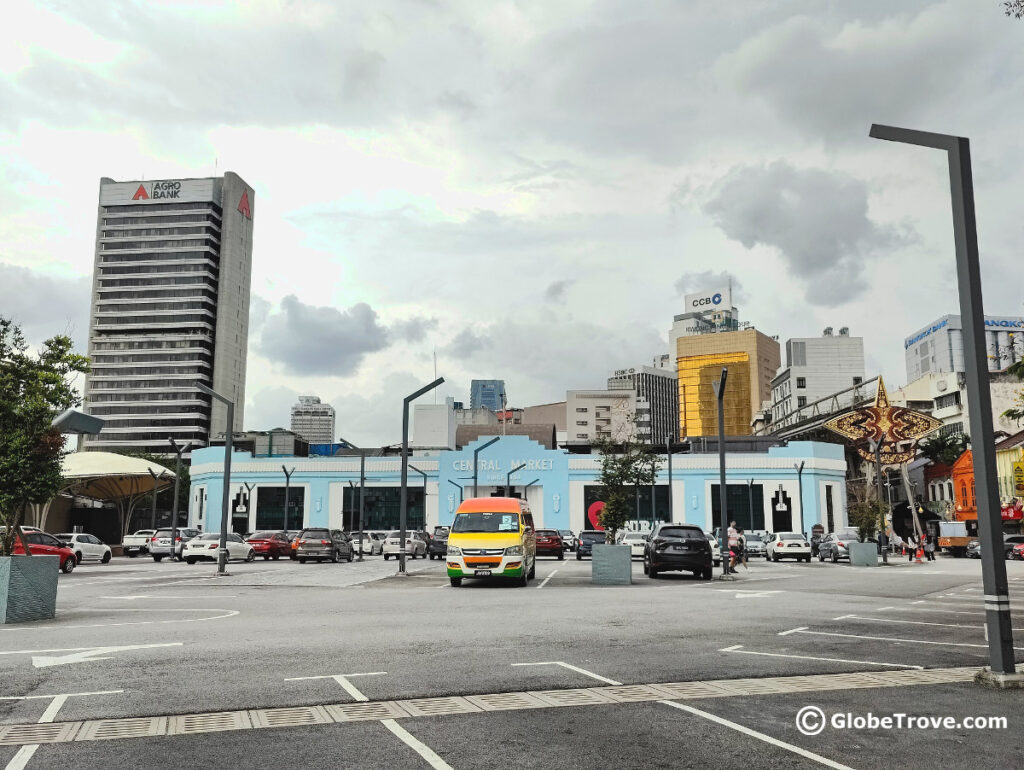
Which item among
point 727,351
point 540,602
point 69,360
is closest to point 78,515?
point 69,360

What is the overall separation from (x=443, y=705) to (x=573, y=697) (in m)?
1.14

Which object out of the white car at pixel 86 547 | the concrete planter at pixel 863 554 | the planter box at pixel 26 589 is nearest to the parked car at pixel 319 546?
the white car at pixel 86 547

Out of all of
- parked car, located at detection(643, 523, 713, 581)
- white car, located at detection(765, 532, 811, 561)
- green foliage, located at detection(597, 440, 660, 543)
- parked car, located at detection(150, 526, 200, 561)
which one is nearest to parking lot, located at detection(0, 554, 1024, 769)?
parked car, located at detection(643, 523, 713, 581)

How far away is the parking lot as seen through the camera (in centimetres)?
577

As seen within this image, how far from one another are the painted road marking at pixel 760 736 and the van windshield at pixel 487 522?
15842 millimetres

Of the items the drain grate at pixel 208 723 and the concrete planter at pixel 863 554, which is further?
the concrete planter at pixel 863 554

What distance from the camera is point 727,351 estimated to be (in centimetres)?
18175

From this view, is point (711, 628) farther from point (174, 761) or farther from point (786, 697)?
point (174, 761)

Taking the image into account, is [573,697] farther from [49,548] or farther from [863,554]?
[863,554]

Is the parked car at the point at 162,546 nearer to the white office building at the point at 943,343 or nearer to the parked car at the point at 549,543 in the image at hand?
the parked car at the point at 549,543

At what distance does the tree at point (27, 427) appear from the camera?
53.3ft

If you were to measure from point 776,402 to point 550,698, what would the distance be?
468 feet

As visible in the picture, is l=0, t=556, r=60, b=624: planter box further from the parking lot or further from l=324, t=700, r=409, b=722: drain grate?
l=324, t=700, r=409, b=722: drain grate

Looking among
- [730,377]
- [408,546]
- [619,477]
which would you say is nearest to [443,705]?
[408,546]
